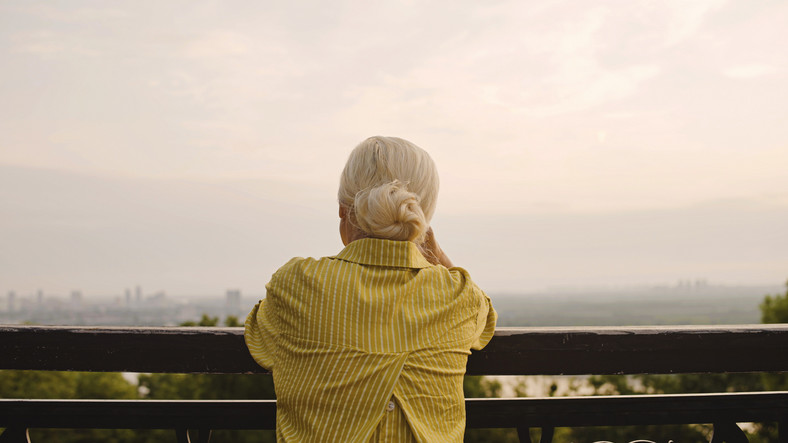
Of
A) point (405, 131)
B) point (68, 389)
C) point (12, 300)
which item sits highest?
point (405, 131)

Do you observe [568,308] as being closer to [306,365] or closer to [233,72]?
[233,72]

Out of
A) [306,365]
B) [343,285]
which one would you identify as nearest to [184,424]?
[306,365]

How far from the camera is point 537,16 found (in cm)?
3841

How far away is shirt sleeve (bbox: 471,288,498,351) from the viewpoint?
129 centimetres

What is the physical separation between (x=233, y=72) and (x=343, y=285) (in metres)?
51.4

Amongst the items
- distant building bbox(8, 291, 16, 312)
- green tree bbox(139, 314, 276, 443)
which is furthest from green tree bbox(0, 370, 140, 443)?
distant building bbox(8, 291, 16, 312)

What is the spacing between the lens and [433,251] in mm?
1524

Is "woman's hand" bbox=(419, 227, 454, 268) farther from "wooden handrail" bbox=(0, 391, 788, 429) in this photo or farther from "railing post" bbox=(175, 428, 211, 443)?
"railing post" bbox=(175, 428, 211, 443)

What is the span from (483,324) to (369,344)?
30cm

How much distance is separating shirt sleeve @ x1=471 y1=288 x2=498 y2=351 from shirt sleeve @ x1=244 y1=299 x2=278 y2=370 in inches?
18.0

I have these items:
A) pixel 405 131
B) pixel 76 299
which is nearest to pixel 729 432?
pixel 405 131

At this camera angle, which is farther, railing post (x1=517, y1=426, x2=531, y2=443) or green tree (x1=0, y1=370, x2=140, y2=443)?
green tree (x1=0, y1=370, x2=140, y2=443)

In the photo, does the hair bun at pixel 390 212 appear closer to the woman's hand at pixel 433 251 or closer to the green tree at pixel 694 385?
the woman's hand at pixel 433 251

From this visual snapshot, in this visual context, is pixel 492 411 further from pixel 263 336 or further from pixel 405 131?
pixel 405 131
